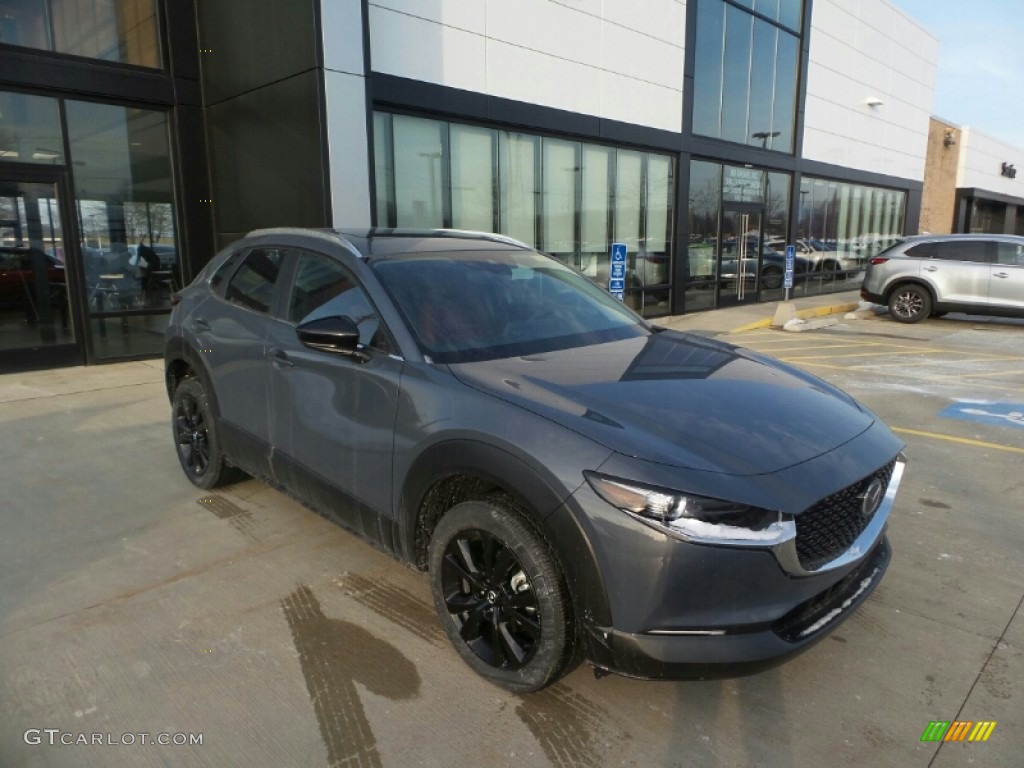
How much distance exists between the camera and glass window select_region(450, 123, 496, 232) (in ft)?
35.3

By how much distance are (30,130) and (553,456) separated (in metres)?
9.54

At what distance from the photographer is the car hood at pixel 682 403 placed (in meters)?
2.38

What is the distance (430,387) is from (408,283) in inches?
28.1

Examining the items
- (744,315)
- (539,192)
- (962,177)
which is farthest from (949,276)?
(962,177)

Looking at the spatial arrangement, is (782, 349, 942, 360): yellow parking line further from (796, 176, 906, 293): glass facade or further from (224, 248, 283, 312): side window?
(796, 176, 906, 293): glass facade

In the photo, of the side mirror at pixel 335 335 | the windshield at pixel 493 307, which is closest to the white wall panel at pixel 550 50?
the windshield at pixel 493 307

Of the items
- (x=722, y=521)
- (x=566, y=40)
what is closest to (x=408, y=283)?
(x=722, y=521)

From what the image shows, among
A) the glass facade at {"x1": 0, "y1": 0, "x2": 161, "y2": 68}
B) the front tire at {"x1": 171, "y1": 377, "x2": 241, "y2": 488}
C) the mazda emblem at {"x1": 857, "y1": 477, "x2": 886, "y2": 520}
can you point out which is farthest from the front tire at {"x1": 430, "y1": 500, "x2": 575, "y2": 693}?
the glass facade at {"x1": 0, "y1": 0, "x2": 161, "y2": 68}

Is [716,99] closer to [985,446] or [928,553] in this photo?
[985,446]

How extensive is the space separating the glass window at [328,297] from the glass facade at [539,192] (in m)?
6.12

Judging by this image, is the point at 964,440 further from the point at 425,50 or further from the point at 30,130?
the point at 30,130

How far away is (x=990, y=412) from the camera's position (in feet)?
22.8

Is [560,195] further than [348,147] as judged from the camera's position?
Yes

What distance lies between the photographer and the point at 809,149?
19.0m
